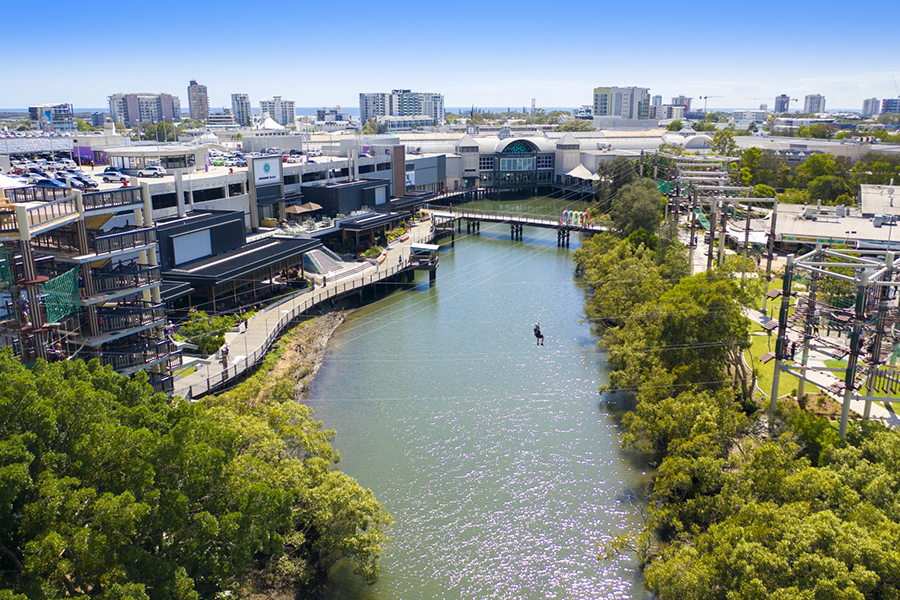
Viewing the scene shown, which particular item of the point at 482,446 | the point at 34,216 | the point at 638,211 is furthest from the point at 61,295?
the point at 638,211

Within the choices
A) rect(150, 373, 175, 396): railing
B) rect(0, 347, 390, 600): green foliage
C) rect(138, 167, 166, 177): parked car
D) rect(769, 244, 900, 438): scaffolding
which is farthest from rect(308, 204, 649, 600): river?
rect(138, 167, 166, 177): parked car

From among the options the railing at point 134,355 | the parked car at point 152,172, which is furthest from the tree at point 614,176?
the railing at point 134,355

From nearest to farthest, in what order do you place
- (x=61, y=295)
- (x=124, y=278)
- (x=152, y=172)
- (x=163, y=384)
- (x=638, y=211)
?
1. (x=61, y=295)
2. (x=124, y=278)
3. (x=163, y=384)
4. (x=152, y=172)
5. (x=638, y=211)

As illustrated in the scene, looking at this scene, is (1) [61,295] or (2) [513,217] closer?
(1) [61,295]

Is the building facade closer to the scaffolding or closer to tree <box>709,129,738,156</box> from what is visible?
the scaffolding

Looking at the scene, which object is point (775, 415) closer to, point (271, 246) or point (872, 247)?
point (872, 247)

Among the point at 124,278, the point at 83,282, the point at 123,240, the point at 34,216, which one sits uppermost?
the point at 34,216

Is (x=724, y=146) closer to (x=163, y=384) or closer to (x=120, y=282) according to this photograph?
(x=163, y=384)
